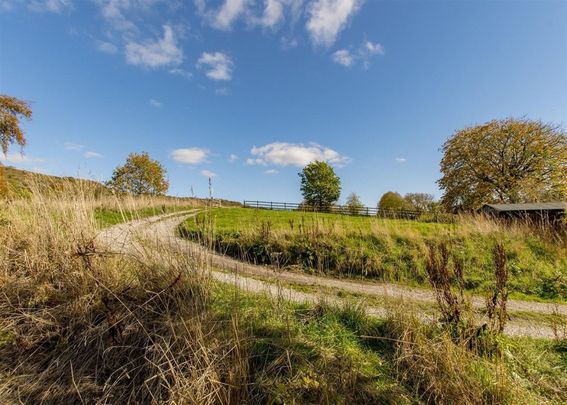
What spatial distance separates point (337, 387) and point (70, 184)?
5410 mm

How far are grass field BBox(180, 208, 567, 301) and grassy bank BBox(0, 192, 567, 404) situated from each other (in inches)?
168

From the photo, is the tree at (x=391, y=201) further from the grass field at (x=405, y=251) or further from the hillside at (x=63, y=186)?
the hillside at (x=63, y=186)

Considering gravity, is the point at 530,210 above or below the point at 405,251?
above

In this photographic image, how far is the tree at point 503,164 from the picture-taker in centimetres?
2712

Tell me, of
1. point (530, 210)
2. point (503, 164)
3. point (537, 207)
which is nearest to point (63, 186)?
point (530, 210)

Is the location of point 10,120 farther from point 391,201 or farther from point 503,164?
point 391,201

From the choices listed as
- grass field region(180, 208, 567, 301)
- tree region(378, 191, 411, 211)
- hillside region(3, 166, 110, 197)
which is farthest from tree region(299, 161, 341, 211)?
hillside region(3, 166, 110, 197)

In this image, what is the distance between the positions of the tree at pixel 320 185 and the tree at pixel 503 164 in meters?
24.2

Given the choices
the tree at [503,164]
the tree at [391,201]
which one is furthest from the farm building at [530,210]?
the tree at [391,201]

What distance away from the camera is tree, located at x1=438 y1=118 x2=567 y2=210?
2712cm

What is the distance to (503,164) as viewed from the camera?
2891cm

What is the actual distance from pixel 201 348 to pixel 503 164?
115ft

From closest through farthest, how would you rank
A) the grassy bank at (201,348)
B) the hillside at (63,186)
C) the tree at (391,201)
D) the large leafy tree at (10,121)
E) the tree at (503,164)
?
the grassy bank at (201,348) < the hillside at (63,186) < the large leafy tree at (10,121) < the tree at (503,164) < the tree at (391,201)

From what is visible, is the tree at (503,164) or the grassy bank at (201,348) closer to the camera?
the grassy bank at (201,348)
